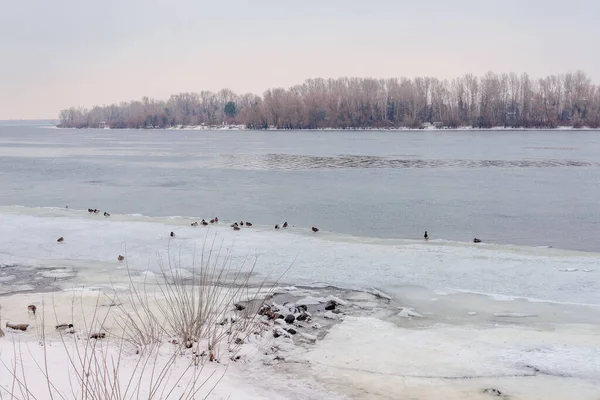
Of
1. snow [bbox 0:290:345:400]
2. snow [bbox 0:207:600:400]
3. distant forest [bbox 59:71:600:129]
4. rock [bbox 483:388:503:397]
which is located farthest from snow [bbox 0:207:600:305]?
distant forest [bbox 59:71:600:129]

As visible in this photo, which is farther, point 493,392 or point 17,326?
point 17,326

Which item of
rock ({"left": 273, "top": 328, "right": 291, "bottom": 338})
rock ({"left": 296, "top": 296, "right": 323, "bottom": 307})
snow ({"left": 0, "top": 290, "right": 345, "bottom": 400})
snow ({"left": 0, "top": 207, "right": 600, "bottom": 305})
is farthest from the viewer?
snow ({"left": 0, "top": 207, "right": 600, "bottom": 305})

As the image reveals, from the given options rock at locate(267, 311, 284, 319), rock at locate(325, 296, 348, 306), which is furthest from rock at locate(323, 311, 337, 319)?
rock at locate(267, 311, 284, 319)

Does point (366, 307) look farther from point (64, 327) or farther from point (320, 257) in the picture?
point (64, 327)

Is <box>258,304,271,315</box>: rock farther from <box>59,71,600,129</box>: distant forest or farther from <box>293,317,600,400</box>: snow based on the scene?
<box>59,71,600,129</box>: distant forest

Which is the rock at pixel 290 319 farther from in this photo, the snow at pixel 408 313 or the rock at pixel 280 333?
the snow at pixel 408 313

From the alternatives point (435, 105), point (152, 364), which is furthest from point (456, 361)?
point (435, 105)

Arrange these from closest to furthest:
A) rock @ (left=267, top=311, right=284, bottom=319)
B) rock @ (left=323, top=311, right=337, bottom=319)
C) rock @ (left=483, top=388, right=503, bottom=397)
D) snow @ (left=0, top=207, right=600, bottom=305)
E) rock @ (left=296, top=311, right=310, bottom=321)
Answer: rock @ (left=483, top=388, right=503, bottom=397) → rock @ (left=267, top=311, right=284, bottom=319) → rock @ (left=296, top=311, right=310, bottom=321) → rock @ (left=323, top=311, right=337, bottom=319) → snow @ (left=0, top=207, right=600, bottom=305)

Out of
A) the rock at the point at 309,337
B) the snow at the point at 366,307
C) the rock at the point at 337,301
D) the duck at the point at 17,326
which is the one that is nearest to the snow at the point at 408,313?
the snow at the point at 366,307

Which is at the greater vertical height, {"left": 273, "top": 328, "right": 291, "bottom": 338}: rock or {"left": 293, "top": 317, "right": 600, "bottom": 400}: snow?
{"left": 273, "top": 328, "right": 291, "bottom": 338}: rock

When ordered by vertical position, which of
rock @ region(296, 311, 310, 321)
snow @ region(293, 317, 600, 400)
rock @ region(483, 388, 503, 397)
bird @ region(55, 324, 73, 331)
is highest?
bird @ region(55, 324, 73, 331)

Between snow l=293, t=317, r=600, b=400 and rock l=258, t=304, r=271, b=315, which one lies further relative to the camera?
rock l=258, t=304, r=271, b=315

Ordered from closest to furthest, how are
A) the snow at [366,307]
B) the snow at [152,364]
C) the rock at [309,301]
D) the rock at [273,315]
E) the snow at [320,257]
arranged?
the snow at [152,364], the snow at [366,307], the rock at [273,315], the rock at [309,301], the snow at [320,257]

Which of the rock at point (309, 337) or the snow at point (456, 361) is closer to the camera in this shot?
the snow at point (456, 361)
